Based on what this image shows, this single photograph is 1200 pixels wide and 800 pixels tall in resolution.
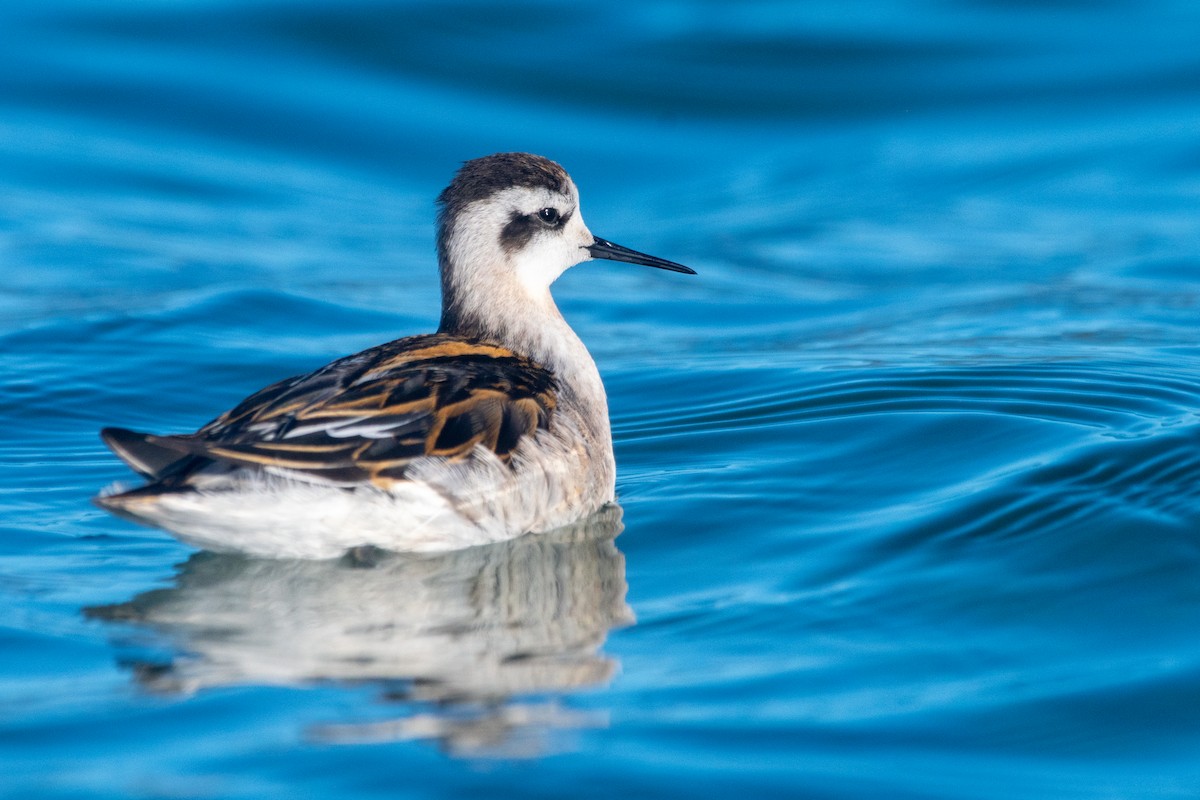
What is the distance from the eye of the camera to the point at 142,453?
18.8 ft

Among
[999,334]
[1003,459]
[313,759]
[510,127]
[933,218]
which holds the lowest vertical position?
[313,759]

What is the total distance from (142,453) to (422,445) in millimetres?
979

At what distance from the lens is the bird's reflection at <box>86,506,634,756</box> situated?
4.68m

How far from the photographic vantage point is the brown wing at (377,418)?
5.62 metres

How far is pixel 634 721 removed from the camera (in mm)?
4672

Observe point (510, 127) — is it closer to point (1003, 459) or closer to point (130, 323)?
point (130, 323)

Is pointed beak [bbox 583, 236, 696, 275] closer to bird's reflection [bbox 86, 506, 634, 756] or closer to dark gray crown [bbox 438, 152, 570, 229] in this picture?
dark gray crown [bbox 438, 152, 570, 229]

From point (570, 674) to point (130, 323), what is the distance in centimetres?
592

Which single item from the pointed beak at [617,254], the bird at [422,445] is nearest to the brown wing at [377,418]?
the bird at [422,445]

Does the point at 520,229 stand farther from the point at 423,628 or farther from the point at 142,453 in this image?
the point at 423,628

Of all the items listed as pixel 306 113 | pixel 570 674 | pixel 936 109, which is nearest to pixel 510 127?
pixel 306 113

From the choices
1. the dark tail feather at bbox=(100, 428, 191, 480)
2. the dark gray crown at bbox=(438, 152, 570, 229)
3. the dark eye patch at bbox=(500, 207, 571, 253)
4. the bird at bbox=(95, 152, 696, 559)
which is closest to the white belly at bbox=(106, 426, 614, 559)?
the bird at bbox=(95, 152, 696, 559)

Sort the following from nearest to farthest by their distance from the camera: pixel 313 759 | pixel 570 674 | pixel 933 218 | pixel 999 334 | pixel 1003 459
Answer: pixel 313 759, pixel 570 674, pixel 1003 459, pixel 999 334, pixel 933 218

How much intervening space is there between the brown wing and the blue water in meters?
0.46
